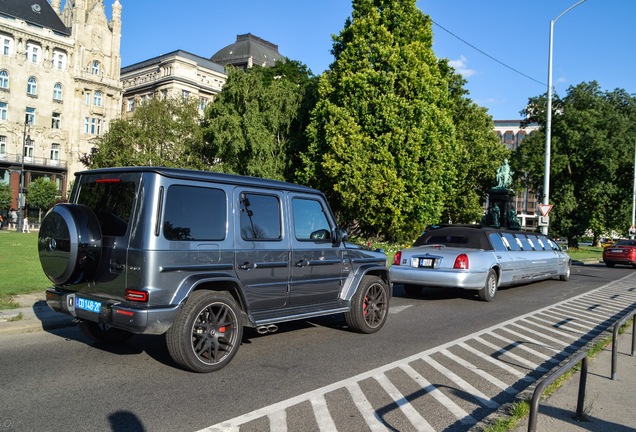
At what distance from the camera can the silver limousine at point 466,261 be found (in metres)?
11.3

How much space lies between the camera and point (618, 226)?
50281 millimetres

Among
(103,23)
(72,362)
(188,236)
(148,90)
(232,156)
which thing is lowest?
(72,362)

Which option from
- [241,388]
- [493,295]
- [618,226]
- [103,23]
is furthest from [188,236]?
[103,23]

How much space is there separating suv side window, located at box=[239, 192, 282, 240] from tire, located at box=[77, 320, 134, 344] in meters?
2.19

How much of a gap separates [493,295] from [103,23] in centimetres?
7250

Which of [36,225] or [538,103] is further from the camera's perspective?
[36,225]

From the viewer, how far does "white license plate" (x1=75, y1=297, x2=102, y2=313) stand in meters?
5.46

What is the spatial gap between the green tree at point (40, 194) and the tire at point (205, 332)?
57.9m

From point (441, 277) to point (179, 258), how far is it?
23.7 feet

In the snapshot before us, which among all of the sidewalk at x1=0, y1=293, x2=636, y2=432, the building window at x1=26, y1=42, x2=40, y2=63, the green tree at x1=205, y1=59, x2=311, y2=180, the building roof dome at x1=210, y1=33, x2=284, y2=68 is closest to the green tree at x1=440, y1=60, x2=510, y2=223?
the green tree at x1=205, y1=59, x2=311, y2=180

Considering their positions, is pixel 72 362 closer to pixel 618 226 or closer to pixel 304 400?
pixel 304 400

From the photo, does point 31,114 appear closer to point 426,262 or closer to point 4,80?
point 4,80

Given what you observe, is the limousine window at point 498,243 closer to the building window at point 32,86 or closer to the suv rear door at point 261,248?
the suv rear door at point 261,248

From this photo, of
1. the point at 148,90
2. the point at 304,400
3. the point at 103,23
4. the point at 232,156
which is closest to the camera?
the point at 304,400
